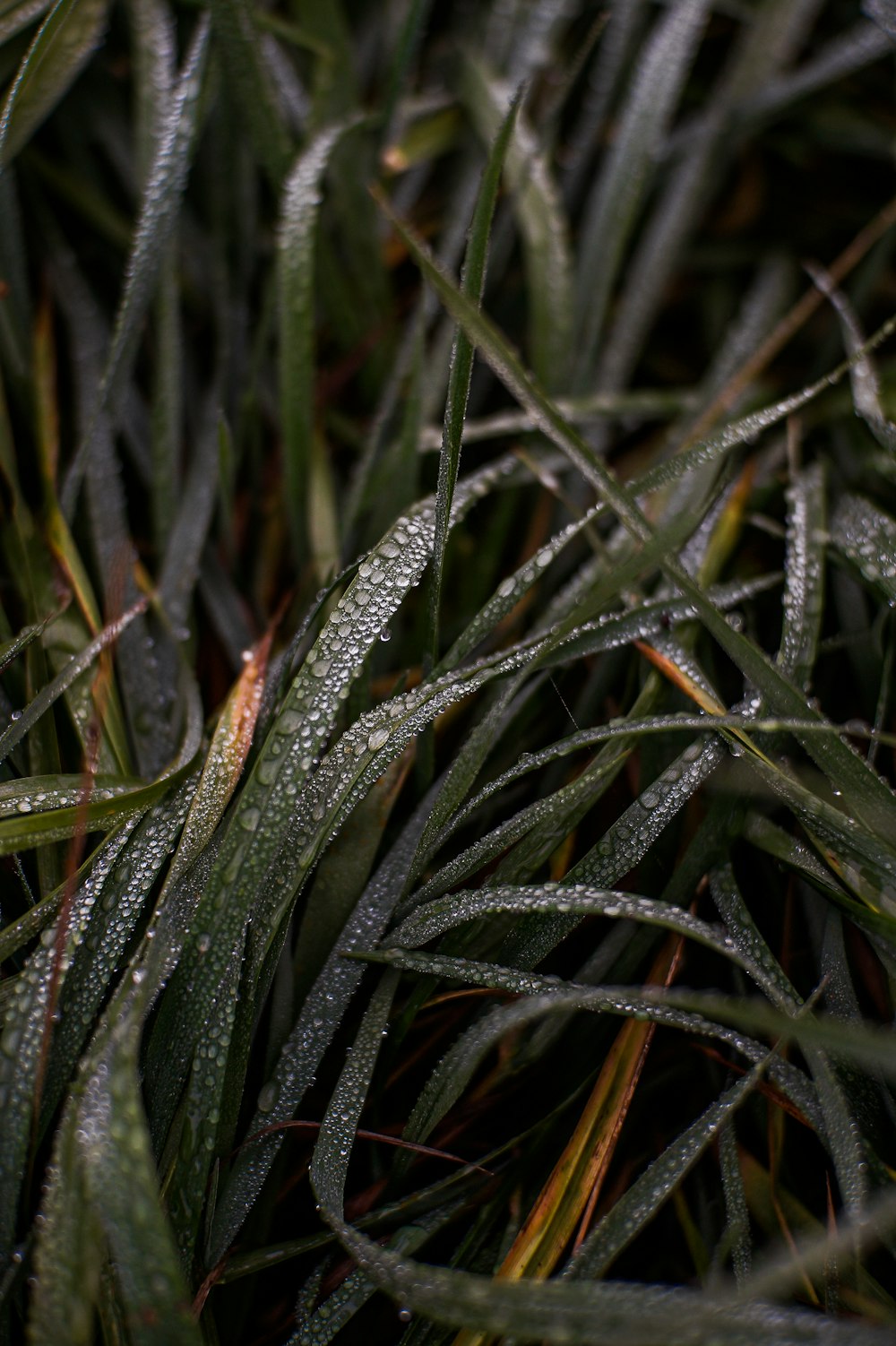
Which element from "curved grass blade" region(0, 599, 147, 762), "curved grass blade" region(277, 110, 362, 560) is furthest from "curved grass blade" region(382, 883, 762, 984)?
"curved grass blade" region(277, 110, 362, 560)

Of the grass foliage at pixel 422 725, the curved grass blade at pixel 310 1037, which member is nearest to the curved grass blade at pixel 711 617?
the grass foliage at pixel 422 725

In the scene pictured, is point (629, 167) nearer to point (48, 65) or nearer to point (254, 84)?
point (254, 84)

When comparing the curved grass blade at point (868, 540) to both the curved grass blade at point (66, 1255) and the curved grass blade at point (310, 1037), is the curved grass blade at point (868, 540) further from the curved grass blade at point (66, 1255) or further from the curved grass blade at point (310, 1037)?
the curved grass blade at point (66, 1255)

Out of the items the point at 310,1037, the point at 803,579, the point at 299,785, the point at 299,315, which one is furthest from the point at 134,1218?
the point at 299,315

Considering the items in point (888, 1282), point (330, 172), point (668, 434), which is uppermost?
point (330, 172)

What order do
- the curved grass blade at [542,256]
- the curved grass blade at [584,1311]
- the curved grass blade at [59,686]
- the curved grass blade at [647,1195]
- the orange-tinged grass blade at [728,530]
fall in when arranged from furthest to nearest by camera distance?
the curved grass blade at [542,256] < the orange-tinged grass blade at [728,530] < the curved grass blade at [59,686] < the curved grass blade at [647,1195] < the curved grass blade at [584,1311]

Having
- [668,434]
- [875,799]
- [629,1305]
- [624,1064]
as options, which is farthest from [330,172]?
[629,1305]

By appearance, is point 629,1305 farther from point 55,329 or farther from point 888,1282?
point 55,329
